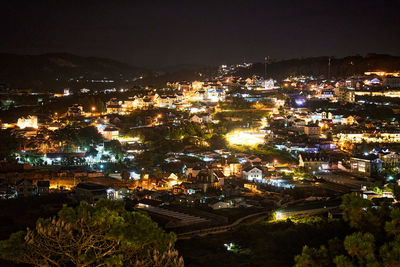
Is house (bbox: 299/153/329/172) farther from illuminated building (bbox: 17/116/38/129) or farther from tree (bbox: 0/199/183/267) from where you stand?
illuminated building (bbox: 17/116/38/129)

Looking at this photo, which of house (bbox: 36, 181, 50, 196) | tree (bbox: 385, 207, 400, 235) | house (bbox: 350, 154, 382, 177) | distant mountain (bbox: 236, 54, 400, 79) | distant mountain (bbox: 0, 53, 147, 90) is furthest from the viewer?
distant mountain (bbox: 0, 53, 147, 90)

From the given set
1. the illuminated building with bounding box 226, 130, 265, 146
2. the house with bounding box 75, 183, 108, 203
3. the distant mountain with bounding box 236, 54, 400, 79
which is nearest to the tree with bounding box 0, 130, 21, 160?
the house with bounding box 75, 183, 108, 203

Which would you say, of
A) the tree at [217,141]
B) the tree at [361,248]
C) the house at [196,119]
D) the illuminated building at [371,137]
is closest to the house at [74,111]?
the house at [196,119]

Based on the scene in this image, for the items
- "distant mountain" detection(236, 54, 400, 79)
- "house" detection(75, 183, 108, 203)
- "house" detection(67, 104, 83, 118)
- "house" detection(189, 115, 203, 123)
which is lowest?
"house" detection(75, 183, 108, 203)

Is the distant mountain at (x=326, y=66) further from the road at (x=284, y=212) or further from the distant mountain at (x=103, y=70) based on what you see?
the road at (x=284, y=212)

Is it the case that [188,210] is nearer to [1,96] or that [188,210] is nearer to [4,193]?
[4,193]

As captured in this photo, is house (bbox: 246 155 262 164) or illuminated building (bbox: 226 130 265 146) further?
illuminated building (bbox: 226 130 265 146)

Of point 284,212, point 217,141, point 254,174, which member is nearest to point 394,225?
point 284,212

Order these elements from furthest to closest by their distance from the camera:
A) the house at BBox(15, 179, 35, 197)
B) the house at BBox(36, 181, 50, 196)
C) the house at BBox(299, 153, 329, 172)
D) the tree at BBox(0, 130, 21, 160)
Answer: the tree at BBox(0, 130, 21, 160) < the house at BBox(299, 153, 329, 172) < the house at BBox(36, 181, 50, 196) < the house at BBox(15, 179, 35, 197)

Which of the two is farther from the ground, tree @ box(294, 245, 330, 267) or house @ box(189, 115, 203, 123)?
house @ box(189, 115, 203, 123)
